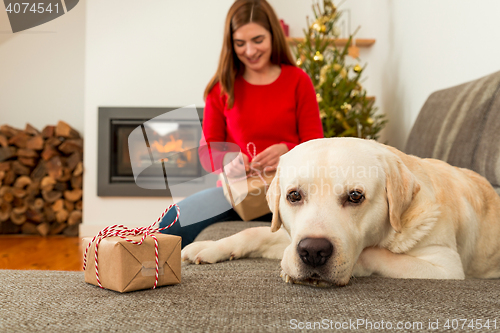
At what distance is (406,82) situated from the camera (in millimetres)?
3744

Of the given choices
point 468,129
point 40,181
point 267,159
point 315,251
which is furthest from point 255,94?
point 40,181

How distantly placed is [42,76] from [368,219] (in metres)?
5.56

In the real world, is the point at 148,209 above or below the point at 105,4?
below

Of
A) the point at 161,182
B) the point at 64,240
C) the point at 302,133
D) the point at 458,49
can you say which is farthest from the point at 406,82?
the point at 64,240

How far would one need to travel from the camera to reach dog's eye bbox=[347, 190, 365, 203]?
38.3 inches

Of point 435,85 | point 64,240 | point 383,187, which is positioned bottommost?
point 64,240

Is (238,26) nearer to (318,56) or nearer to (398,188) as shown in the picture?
(398,188)

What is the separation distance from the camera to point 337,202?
97 cm

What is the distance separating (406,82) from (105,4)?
363cm

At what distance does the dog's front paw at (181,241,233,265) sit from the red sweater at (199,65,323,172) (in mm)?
923

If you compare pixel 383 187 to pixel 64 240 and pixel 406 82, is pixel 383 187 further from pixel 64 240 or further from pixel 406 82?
pixel 64 240

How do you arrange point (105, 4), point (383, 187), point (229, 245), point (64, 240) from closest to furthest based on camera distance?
point (383, 187)
point (229, 245)
point (64, 240)
point (105, 4)

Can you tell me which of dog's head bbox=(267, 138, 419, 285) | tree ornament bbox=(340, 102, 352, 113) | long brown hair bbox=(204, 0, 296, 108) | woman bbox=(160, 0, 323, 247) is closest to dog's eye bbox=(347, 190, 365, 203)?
dog's head bbox=(267, 138, 419, 285)

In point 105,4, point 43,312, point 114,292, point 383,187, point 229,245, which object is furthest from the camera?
point 105,4
